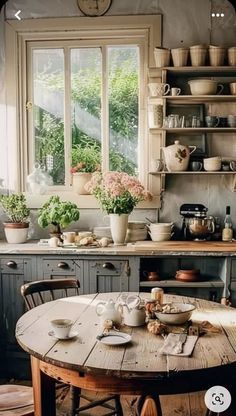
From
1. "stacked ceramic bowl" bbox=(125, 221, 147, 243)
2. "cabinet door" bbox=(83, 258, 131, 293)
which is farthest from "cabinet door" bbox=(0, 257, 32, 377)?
"stacked ceramic bowl" bbox=(125, 221, 147, 243)

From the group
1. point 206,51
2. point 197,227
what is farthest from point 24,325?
point 206,51

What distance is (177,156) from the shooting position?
11.8 ft

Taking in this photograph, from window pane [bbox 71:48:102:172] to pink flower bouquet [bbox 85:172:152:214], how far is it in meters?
0.44

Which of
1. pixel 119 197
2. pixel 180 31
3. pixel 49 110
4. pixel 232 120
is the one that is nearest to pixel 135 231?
pixel 119 197

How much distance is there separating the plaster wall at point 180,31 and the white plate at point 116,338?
197 cm

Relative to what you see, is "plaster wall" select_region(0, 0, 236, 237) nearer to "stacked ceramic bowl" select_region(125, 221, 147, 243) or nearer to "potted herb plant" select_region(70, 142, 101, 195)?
"stacked ceramic bowl" select_region(125, 221, 147, 243)

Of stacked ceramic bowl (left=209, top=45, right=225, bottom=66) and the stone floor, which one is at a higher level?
stacked ceramic bowl (left=209, top=45, right=225, bottom=66)

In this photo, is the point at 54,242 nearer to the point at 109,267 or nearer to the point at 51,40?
the point at 109,267

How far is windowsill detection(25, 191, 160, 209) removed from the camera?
12.6 feet

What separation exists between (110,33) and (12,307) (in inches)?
90.5

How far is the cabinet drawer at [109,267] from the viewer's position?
3.36 meters

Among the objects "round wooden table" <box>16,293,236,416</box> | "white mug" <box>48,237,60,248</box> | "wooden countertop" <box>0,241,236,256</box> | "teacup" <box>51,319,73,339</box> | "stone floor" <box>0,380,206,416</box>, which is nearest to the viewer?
"round wooden table" <box>16,293,236,416</box>

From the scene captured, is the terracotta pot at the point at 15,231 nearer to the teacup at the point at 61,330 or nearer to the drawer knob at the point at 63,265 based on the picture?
the drawer knob at the point at 63,265

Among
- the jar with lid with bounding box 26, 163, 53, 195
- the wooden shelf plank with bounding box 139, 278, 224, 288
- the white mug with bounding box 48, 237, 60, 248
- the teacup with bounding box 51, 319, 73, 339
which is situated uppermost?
the jar with lid with bounding box 26, 163, 53, 195
